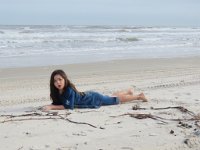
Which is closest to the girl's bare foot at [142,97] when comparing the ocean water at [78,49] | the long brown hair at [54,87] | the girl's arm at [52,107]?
the long brown hair at [54,87]

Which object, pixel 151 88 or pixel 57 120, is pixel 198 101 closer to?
pixel 151 88

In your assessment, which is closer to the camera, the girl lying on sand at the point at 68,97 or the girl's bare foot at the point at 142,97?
the girl lying on sand at the point at 68,97

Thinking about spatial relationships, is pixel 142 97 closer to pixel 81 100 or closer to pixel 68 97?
pixel 81 100

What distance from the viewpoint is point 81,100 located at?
6.71 metres

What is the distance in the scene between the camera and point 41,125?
5.34m

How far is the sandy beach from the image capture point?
4.68m

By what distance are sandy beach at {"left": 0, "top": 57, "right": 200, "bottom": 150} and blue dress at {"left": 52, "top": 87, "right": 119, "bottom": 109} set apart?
199 mm

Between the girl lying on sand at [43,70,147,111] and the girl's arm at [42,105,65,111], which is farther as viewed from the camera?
the girl lying on sand at [43,70,147,111]

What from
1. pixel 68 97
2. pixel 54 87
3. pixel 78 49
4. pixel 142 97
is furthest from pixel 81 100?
pixel 78 49

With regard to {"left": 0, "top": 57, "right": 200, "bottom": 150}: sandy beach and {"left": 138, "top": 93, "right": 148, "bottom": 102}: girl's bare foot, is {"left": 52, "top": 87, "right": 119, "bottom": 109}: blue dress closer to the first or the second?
{"left": 0, "top": 57, "right": 200, "bottom": 150}: sandy beach

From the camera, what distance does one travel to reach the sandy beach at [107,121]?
468 centimetres

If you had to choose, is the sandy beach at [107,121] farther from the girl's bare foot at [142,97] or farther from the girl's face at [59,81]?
the girl's face at [59,81]

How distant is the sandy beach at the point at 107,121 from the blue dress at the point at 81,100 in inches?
7.8

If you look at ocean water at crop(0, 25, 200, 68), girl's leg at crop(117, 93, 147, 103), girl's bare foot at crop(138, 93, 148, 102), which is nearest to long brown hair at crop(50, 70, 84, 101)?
girl's leg at crop(117, 93, 147, 103)
